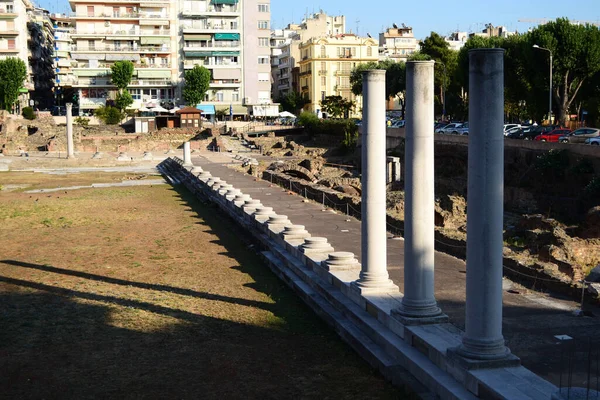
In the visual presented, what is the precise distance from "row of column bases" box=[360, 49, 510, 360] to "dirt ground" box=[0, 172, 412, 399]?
124 centimetres

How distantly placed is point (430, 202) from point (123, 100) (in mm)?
78268

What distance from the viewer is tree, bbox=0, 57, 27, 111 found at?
271 ft

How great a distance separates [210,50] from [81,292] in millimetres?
77620

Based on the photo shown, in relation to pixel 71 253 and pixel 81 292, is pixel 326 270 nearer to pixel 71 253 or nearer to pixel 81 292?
pixel 81 292

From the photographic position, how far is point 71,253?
1998 cm

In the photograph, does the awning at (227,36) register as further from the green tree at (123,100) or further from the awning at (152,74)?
the green tree at (123,100)

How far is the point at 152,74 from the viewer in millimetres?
90312

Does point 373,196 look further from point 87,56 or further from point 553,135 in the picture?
point 87,56

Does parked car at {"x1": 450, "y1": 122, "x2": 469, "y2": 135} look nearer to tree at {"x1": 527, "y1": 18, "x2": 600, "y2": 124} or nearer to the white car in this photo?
tree at {"x1": 527, "y1": 18, "x2": 600, "y2": 124}

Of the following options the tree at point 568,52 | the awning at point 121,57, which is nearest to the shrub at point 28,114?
the awning at point 121,57

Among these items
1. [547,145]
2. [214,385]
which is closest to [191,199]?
[547,145]

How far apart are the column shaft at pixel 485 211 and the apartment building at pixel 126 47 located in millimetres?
81184

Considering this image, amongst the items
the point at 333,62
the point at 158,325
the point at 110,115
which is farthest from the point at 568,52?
the point at 333,62

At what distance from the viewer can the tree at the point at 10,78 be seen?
8256 centimetres
